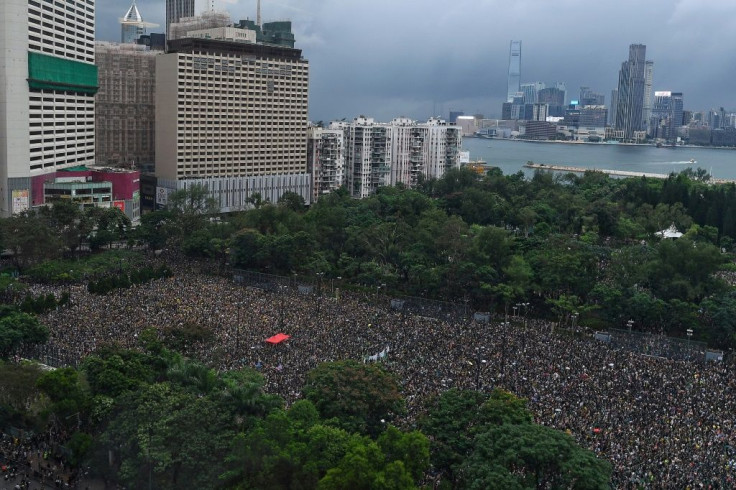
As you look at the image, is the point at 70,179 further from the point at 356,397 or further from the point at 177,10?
the point at 177,10

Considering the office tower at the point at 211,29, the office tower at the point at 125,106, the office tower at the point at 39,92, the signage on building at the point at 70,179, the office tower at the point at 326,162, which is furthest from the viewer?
the office tower at the point at 326,162

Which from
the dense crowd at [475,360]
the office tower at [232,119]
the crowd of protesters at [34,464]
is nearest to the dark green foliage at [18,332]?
the dense crowd at [475,360]

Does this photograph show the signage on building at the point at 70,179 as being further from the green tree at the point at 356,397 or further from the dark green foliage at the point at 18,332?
→ the green tree at the point at 356,397

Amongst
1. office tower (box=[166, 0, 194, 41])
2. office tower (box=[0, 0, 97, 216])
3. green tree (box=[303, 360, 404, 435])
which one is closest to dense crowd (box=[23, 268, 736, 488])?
green tree (box=[303, 360, 404, 435])

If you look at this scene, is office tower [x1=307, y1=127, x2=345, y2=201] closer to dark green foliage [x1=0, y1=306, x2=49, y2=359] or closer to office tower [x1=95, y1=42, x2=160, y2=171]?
office tower [x1=95, y1=42, x2=160, y2=171]

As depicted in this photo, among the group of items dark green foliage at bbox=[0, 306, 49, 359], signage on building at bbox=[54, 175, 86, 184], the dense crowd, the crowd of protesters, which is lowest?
the crowd of protesters

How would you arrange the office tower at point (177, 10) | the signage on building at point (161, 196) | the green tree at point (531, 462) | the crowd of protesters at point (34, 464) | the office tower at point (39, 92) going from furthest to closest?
the office tower at point (177, 10) → the signage on building at point (161, 196) → the office tower at point (39, 92) → the crowd of protesters at point (34, 464) → the green tree at point (531, 462)

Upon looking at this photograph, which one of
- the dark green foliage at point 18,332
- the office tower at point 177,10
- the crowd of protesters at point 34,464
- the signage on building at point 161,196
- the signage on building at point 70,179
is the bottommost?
the crowd of protesters at point 34,464

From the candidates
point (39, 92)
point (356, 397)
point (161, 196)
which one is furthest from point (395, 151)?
point (356, 397)
